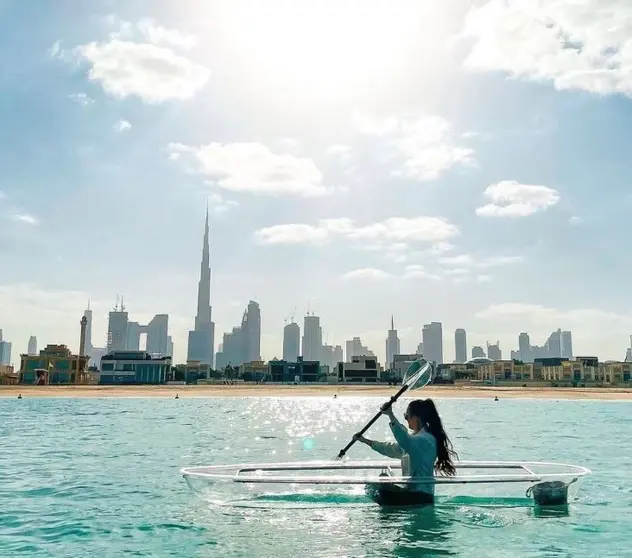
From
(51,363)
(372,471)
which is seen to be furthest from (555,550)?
(51,363)

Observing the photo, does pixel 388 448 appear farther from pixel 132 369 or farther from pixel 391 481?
pixel 132 369

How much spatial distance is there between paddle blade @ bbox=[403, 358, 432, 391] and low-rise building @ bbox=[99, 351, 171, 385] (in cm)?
15813

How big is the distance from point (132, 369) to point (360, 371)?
66728mm

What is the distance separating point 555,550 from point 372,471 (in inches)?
223

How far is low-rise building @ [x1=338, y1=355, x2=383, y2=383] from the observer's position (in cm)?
18752

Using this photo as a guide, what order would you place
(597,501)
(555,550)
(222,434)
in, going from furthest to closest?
1. (222,434)
2. (597,501)
3. (555,550)

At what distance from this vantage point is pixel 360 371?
617 feet

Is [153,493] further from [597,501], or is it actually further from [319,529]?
[597,501]

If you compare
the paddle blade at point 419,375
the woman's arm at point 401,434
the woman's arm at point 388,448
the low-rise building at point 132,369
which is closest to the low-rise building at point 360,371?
the low-rise building at point 132,369

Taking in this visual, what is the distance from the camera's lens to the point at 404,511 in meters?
12.4

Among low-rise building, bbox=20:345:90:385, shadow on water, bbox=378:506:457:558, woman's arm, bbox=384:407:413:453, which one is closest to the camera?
shadow on water, bbox=378:506:457:558

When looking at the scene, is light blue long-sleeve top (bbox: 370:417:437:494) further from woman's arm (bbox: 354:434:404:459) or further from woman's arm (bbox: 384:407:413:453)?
woman's arm (bbox: 354:434:404:459)

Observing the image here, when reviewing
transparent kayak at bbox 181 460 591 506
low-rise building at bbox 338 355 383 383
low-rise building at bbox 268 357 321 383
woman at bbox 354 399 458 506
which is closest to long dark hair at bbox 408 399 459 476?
woman at bbox 354 399 458 506

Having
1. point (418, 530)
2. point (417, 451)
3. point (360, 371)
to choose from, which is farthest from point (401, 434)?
point (360, 371)
